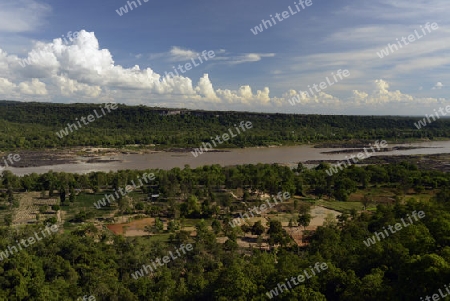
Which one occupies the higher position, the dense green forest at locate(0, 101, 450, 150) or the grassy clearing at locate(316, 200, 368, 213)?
the dense green forest at locate(0, 101, 450, 150)

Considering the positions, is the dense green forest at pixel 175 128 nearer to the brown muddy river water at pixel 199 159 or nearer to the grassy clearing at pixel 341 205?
the brown muddy river water at pixel 199 159

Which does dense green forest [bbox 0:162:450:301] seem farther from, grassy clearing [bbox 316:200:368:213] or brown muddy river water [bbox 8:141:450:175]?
brown muddy river water [bbox 8:141:450:175]

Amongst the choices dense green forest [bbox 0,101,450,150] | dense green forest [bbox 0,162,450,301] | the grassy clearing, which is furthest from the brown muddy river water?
dense green forest [bbox 0,162,450,301]

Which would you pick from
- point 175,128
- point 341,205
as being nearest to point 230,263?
point 341,205

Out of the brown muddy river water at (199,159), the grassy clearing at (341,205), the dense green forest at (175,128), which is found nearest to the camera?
the grassy clearing at (341,205)

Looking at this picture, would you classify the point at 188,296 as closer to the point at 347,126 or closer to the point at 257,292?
the point at 257,292

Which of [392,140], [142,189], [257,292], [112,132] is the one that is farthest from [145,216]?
[392,140]

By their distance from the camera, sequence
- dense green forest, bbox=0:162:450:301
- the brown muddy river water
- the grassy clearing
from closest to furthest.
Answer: dense green forest, bbox=0:162:450:301, the grassy clearing, the brown muddy river water

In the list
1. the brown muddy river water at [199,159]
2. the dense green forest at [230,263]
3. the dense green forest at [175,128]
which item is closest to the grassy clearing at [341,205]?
the dense green forest at [230,263]

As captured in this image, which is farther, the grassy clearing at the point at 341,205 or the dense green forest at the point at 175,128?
the dense green forest at the point at 175,128
